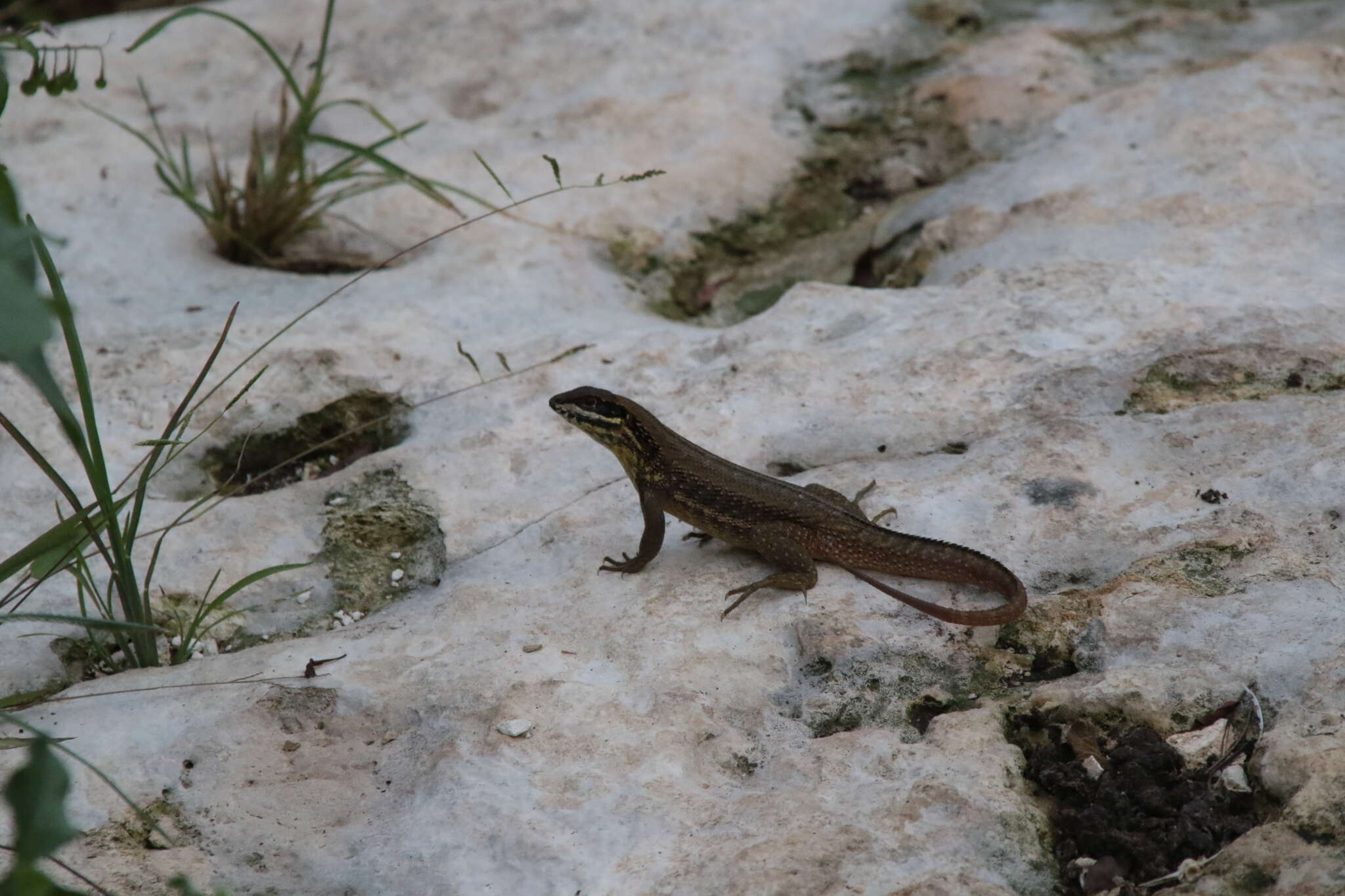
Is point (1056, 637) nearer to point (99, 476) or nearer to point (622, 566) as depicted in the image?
point (622, 566)

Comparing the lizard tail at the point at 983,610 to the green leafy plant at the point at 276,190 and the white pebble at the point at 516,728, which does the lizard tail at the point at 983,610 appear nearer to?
the white pebble at the point at 516,728

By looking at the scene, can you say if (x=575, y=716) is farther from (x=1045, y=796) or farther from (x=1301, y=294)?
(x=1301, y=294)

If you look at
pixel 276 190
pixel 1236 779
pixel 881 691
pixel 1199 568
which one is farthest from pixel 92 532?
pixel 1199 568

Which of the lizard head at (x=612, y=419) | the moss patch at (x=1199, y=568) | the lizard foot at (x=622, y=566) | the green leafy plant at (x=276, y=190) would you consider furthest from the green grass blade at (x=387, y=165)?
the moss patch at (x=1199, y=568)

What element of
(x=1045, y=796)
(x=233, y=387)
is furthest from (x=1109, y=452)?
(x=233, y=387)

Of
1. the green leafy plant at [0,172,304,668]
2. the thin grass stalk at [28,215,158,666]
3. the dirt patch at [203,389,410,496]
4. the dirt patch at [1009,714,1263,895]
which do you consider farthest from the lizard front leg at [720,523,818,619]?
the thin grass stalk at [28,215,158,666]

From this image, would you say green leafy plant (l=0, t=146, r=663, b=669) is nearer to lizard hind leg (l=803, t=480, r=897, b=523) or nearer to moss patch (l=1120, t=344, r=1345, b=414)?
lizard hind leg (l=803, t=480, r=897, b=523)

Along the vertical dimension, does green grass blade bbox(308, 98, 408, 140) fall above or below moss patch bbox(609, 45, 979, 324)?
above
